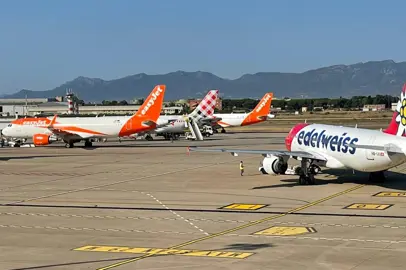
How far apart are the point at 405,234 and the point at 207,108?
82.1m

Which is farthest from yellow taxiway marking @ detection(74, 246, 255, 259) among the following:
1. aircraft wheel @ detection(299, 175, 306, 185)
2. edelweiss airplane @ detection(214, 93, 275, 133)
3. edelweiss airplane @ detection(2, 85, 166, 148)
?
edelweiss airplane @ detection(214, 93, 275, 133)

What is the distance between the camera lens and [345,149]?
4294 centimetres

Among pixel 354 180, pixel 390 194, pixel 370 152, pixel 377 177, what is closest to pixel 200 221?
pixel 390 194

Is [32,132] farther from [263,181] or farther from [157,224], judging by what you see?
[157,224]

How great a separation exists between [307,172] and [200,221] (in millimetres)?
15773

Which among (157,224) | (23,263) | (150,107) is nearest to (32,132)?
(150,107)

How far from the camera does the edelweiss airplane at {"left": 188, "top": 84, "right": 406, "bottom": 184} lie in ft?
129

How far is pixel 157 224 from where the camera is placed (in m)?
30.7

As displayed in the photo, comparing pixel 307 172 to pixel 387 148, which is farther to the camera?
pixel 307 172

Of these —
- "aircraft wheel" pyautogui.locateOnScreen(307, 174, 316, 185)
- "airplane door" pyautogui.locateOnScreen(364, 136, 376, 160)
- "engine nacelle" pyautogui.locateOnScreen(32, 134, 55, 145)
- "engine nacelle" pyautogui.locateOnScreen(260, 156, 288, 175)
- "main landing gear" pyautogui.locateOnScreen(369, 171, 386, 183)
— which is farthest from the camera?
"engine nacelle" pyautogui.locateOnScreen(32, 134, 55, 145)

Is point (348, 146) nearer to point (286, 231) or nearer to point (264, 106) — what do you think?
point (286, 231)

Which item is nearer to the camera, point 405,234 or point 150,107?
point 405,234

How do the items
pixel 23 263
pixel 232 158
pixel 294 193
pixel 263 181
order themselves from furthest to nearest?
pixel 232 158
pixel 263 181
pixel 294 193
pixel 23 263

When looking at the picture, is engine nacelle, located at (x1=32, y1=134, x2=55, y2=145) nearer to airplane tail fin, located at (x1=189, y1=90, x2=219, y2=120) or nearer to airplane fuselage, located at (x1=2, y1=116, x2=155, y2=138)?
airplane fuselage, located at (x1=2, y1=116, x2=155, y2=138)
